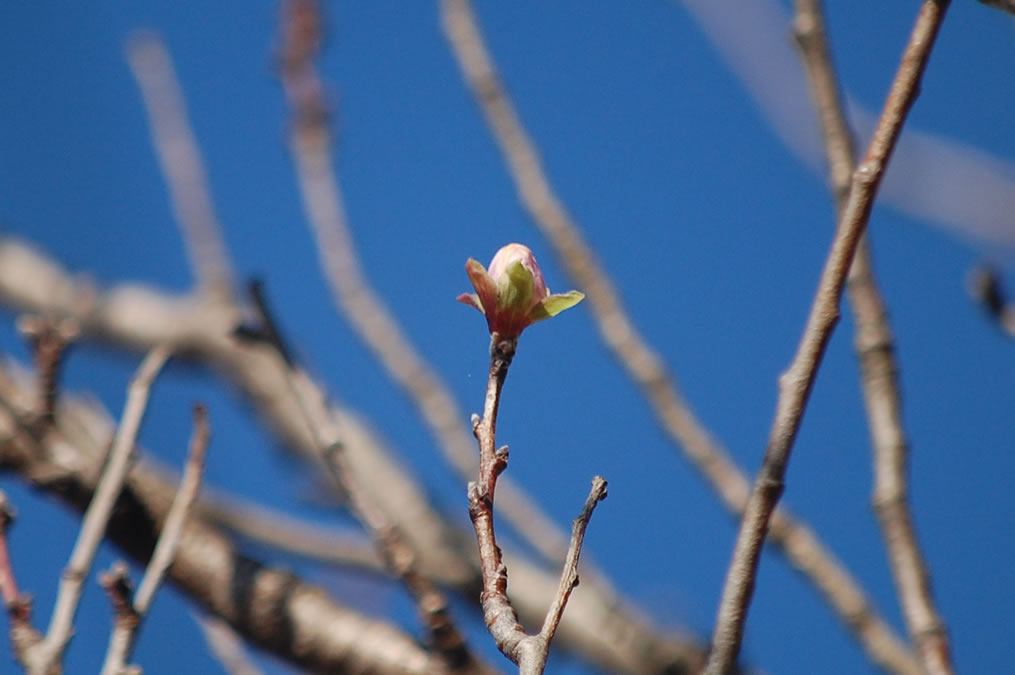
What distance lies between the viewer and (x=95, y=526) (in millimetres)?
1103

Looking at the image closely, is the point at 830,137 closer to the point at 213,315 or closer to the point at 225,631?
the point at 225,631

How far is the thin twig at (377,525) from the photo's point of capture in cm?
127

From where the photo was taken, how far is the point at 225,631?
1.64 m

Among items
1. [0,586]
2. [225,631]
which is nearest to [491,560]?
[0,586]

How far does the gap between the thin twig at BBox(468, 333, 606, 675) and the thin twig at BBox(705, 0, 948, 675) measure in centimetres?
13

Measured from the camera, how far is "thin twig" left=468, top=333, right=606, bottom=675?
70 cm

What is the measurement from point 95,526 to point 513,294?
1.76 ft

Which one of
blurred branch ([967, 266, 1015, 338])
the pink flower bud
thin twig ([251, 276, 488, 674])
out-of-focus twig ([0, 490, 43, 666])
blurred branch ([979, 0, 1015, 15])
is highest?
blurred branch ([967, 266, 1015, 338])

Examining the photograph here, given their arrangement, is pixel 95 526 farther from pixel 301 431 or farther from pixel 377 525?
pixel 301 431

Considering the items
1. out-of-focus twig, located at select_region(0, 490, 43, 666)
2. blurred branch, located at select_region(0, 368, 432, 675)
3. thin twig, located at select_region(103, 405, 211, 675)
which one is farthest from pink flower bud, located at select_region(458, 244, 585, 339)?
blurred branch, located at select_region(0, 368, 432, 675)

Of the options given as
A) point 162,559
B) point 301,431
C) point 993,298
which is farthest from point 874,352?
point 301,431

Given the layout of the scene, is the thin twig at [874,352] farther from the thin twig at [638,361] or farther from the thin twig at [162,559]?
the thin twig at [162,559]

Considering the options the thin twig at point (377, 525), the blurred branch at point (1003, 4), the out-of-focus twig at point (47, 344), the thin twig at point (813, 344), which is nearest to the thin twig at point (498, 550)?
the thin twig at point (813, 344)

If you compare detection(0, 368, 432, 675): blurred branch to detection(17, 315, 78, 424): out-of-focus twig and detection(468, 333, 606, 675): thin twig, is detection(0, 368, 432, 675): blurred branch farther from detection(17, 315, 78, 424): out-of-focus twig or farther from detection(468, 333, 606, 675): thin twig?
detection(468, 333, 606, 675): thin twig
